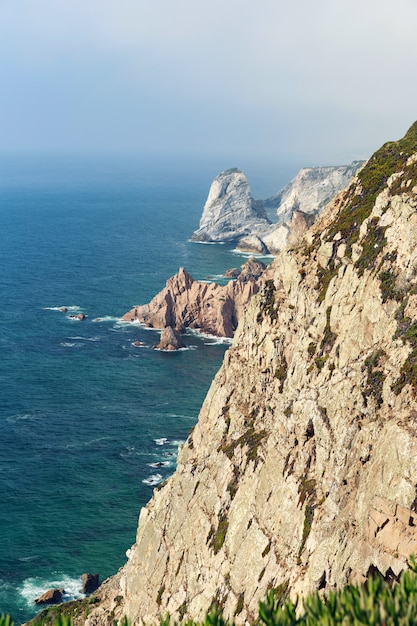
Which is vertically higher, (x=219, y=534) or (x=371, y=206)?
(x=371, y=206)

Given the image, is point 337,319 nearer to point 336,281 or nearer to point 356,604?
point 336,281

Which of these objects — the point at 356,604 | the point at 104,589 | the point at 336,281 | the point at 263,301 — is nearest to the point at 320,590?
the point at 356,604

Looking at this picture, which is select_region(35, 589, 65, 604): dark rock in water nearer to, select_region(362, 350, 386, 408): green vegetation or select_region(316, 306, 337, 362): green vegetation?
select_region(316, 306, 337, 362): green vegetation

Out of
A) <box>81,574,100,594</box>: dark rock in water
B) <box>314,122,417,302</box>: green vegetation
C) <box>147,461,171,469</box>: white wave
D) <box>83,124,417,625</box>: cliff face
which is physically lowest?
<box>81,574,100,594</box>: dark rock in water

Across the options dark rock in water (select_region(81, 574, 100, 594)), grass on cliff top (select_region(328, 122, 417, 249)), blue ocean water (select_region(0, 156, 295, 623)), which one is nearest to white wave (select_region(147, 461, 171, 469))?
blue ocean water (select_region(0, 156, 295, 623))

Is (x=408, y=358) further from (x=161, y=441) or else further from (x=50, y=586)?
(x=161, y=441)

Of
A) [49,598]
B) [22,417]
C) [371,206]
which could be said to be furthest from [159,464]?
[371,206]

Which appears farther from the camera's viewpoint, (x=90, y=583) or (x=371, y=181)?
(x=90, y=583)
